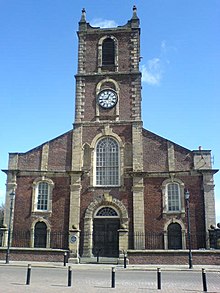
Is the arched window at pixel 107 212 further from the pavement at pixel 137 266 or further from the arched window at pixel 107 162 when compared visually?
the pavement at pixel 137 266

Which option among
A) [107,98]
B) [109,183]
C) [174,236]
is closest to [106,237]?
[109,183]

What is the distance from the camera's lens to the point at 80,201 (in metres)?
26.4

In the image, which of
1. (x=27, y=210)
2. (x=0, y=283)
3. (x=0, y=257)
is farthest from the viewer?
(x=27, y=210)

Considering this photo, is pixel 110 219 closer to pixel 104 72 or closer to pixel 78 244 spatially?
pixel 78 244

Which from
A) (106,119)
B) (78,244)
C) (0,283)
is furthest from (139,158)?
(0,283)

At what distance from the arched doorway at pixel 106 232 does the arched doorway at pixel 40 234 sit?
3.81 meters

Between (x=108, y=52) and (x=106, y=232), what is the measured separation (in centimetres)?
1559

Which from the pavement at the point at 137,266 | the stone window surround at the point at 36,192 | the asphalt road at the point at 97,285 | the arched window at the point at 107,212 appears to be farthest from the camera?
the stone window surround at the point at 36,192

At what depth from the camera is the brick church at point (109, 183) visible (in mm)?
25156

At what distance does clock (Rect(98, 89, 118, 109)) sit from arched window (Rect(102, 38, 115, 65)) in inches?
114

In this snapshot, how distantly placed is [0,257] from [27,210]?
4.43 metres

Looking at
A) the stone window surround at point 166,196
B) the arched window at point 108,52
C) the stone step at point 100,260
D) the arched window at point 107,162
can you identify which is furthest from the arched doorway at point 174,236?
the arched window at point 108,52

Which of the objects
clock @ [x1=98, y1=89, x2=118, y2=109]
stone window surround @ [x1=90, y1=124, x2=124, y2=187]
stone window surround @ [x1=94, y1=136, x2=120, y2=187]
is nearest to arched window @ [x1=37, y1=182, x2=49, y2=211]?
stone window surround @ [x1=90, y1=124, x2=124, y2=187]

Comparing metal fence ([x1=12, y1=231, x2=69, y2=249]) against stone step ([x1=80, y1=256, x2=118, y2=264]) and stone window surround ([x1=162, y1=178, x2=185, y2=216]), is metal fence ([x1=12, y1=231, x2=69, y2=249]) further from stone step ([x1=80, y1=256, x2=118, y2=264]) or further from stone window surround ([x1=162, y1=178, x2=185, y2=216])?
stone window surround ([x1=162, y1=178, x2=185, y2=216])
